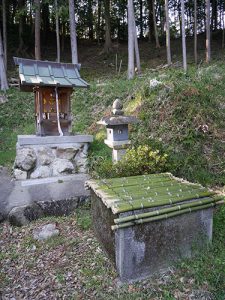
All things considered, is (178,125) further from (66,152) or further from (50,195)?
(50,195)

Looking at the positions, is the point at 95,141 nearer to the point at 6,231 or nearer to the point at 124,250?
the point at 6,231

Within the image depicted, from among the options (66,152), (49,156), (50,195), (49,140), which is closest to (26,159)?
(49,156)

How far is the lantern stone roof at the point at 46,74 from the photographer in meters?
6.20

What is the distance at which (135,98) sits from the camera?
9047 mm

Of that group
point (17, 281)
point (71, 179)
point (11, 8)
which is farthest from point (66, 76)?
point (11, 8)

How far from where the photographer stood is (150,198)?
3.30 metres

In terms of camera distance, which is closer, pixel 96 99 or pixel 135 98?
pixel 135 98

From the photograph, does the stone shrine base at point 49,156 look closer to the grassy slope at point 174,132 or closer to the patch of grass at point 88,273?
the grassy slope at point 174,132

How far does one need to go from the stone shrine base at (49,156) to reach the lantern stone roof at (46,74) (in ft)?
4.38

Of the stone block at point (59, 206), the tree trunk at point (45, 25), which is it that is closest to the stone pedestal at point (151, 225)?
the stone block at point (59, 206)

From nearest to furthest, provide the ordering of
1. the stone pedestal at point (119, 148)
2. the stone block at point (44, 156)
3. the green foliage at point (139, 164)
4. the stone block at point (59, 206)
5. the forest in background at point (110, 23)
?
1. the stone block at point (59, 206)
2. the green foliage at point (139, 164)
3. the stone pedestal at point (119, 148)
4. the stone block at point (44, 156)
5. the forest in background at point (110, 23)

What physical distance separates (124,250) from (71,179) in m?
3.41

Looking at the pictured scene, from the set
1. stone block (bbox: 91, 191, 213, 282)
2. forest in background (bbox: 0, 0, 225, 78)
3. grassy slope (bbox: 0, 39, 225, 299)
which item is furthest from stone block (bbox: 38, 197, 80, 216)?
forest in background (bbox: 0, 0, 225, 78)

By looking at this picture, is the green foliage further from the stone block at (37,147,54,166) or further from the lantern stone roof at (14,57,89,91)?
the lantern stone roof at (14,57,89,91)
